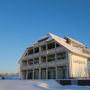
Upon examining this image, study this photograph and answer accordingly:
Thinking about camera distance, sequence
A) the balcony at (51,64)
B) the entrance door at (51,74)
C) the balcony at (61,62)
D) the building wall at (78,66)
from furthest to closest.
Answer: the entrance door at (51,74), the balcony at (51,64), the balcony at (61,62), the building wall at (78,66)

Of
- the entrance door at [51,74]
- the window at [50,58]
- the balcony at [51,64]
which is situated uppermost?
the window at [50,58]

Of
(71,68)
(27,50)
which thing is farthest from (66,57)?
(27,50)

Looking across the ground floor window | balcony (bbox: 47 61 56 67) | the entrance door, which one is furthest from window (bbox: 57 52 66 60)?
the entrance door

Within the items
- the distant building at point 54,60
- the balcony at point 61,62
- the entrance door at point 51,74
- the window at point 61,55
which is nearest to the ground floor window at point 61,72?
the distant building at point 54,60

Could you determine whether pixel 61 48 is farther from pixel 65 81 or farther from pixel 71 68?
pixel 65 81

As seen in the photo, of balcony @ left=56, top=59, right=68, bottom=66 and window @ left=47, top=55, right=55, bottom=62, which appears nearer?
balcony @ left=56, top=59, right=68, bottom=66

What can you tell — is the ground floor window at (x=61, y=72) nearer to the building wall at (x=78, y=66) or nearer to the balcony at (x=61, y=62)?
the balcony at (x=61, y=62)

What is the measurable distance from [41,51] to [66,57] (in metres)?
9.54

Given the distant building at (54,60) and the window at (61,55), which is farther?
the window at (61,55)

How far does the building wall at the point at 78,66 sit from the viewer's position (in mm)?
35062

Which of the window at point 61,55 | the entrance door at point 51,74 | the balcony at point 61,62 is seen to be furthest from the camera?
the entrance door at point 51,74

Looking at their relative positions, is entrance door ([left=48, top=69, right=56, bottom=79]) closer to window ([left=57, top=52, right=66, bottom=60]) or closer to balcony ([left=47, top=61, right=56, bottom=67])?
balcony ([left=47, top=61, right=56, bottom=67])

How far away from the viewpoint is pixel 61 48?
1459 inches

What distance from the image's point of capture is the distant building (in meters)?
35.7
